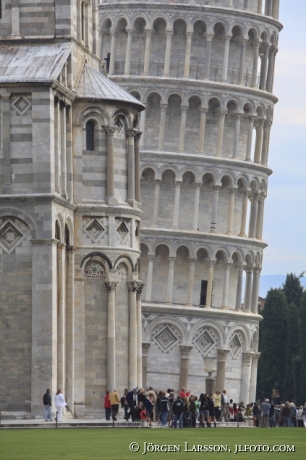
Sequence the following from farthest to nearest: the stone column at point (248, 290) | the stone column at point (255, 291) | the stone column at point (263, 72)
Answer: the stone column at point (255, 291) < the stone column at point (248, 290) < the stone column at point (263, 72)

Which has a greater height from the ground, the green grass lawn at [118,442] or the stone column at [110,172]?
the stone column at [110,172]

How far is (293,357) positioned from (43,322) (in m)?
65.1

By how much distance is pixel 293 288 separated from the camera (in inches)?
5896

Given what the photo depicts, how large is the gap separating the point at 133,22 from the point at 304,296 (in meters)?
30.7

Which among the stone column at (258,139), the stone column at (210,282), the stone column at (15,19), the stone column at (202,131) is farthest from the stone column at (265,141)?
the stone column at (15,19)

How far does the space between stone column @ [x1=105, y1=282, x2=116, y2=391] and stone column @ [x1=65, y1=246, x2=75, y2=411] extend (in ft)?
6.22

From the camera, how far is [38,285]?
70.2m

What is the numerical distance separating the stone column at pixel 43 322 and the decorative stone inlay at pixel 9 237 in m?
0.69

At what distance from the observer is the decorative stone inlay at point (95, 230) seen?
75375 mm

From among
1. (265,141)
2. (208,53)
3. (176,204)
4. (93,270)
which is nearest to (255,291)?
(176,204)

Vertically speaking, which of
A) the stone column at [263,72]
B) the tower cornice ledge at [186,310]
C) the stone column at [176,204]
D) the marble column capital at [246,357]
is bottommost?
the marble column capital at [246,357]

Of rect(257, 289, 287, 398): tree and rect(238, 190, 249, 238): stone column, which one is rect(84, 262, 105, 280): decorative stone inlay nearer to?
rect(238, 190, 249, 238): stone column

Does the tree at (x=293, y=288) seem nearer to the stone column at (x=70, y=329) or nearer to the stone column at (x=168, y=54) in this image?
the stone column at (x=168, y=54)

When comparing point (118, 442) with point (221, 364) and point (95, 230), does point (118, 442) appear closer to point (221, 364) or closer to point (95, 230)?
point (95, 230)
